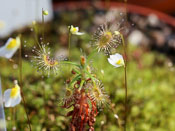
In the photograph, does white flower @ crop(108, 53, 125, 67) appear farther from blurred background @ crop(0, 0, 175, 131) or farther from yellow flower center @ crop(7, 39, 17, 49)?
yellow flower center @ crop(7, 39, 17, 49)

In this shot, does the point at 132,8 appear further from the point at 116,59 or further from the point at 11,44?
the point at 11,44

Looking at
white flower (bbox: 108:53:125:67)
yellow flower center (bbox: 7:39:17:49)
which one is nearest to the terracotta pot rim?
white flower (bbox: 108:53:125:67)

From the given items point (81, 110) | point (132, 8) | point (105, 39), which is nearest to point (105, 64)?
point (132, 8)

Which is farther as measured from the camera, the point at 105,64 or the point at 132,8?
the point at 132,8

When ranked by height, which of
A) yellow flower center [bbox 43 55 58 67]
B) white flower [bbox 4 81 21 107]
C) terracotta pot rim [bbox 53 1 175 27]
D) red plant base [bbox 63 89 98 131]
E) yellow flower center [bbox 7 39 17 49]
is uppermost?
terracotta pot rim [bbox 53 1 175 27]

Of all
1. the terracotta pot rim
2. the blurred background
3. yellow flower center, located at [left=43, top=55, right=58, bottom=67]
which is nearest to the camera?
yellow flower center, located at [left=43, top=55, right=58, bottom=67]

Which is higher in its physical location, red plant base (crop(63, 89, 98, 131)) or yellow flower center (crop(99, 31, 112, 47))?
yellow flower center (crop(99, 31, 112, 47))

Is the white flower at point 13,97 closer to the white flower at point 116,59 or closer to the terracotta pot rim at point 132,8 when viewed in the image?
the white flower at point 116,59

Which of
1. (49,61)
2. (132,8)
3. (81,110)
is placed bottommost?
(81,110)

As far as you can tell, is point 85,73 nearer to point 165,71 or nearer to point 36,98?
point 36,98
